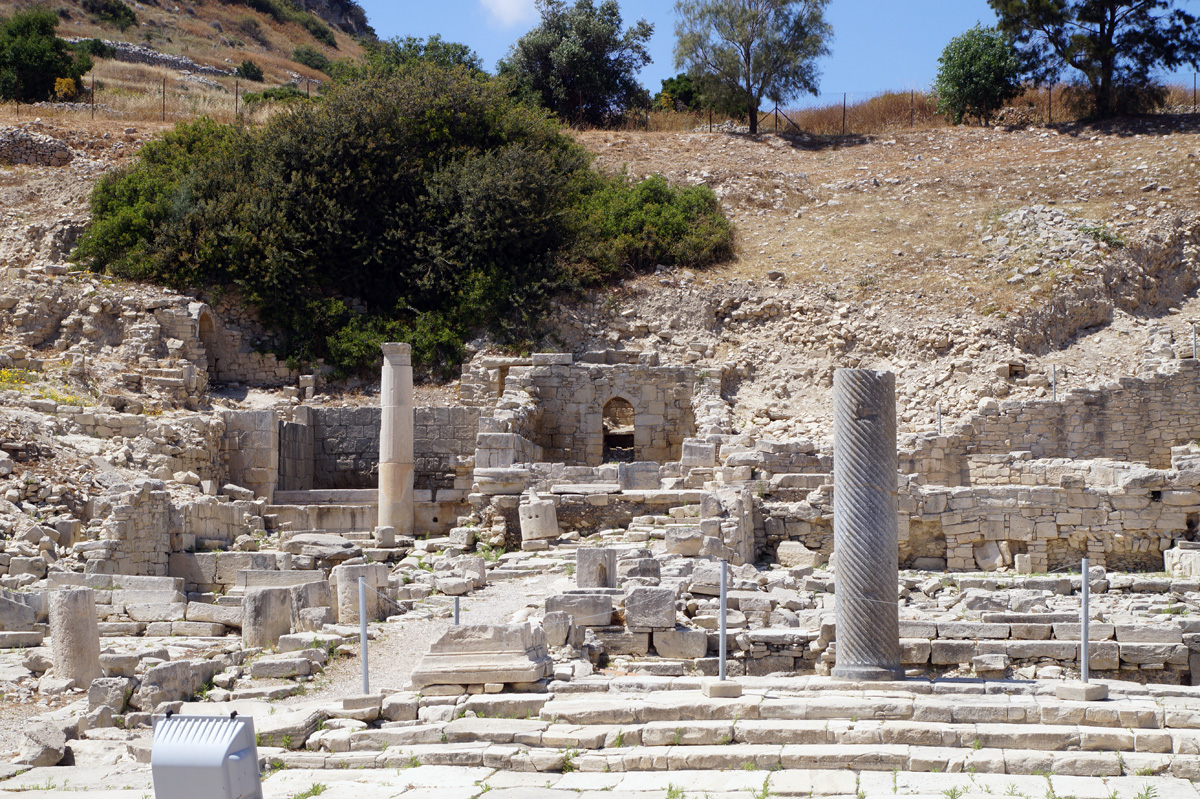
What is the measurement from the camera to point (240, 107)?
135 ft

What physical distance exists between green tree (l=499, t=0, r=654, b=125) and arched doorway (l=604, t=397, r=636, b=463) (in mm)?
15685

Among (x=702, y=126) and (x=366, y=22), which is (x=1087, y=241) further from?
(x=366, y=22)

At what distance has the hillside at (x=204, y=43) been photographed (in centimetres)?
4381

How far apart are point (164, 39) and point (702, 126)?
113ft

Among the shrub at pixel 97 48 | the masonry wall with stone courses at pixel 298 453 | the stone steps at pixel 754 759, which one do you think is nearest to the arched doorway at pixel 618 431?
the masonry wall with stone courses at pixel 298 453

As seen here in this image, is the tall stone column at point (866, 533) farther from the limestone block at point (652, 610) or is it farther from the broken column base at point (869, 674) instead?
the limestone block at point (652, 610)

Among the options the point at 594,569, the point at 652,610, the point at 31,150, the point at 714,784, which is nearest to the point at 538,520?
the point at 594,569

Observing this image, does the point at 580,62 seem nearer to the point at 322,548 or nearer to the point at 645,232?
the point at 645,232

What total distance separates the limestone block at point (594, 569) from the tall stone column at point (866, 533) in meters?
3.98

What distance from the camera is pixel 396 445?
70.7ft

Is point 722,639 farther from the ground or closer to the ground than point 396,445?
closer to the ground

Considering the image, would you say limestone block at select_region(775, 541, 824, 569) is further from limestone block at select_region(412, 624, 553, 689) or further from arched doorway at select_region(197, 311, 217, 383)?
arched doorway at select_region(197, 311, 217, 383)

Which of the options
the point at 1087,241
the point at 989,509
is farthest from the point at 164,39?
the point at 989,509

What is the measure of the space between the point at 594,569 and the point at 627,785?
562 cm
